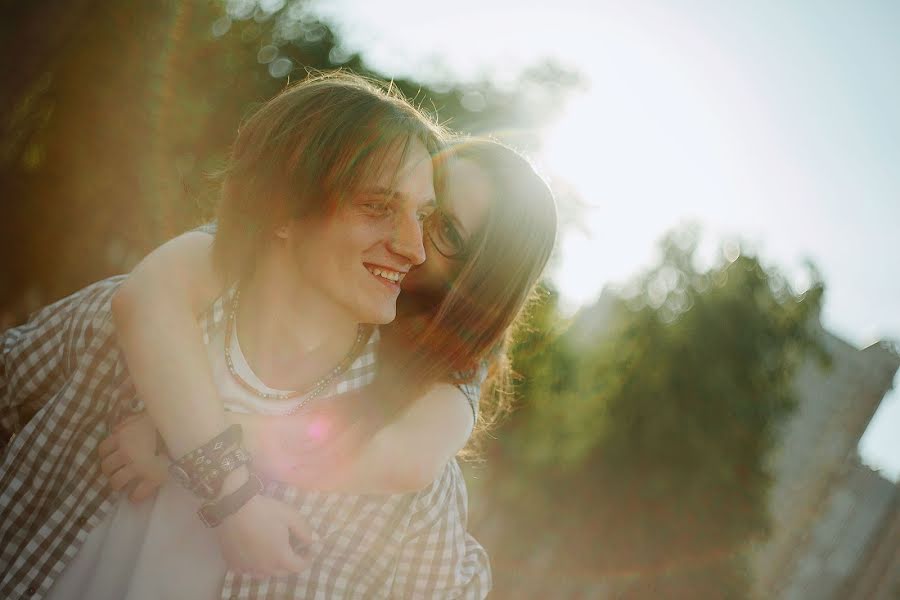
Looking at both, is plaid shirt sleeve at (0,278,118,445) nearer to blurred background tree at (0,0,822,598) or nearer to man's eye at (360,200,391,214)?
man's eye at (360,200,391,214)

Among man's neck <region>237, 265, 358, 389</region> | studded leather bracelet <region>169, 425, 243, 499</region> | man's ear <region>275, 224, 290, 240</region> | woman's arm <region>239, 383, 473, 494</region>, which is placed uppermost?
man's ear <region>275, 224, 290, 240</region>

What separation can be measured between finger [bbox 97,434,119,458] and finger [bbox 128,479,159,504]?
13cm

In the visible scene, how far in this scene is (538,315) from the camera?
9.78 meters

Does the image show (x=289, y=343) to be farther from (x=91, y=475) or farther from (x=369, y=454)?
(x=91, y=475)

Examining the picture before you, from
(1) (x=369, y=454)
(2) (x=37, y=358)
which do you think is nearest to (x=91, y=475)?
(2) (x=37, y=358)

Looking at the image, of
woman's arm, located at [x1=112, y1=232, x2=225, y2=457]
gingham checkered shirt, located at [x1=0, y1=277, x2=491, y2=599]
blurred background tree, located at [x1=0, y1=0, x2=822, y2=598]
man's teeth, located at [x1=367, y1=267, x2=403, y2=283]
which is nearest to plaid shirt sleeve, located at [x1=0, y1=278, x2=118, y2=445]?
gingham checkered shirt, located at [x1=0, y1=277, x2=491, y2=599]

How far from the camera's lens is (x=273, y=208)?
207 cm

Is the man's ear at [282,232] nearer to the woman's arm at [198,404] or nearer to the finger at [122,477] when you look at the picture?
the woman's arm at [198,404]

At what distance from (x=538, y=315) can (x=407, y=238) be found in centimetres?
800

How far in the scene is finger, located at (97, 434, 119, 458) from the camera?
180 cm

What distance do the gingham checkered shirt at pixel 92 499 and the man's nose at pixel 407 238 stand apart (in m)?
0.38

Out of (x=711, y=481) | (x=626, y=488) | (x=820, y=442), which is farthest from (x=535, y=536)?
(x=820, y=442)

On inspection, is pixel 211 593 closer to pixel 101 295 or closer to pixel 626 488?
pixel 101 295

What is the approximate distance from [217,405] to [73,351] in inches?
23.2
